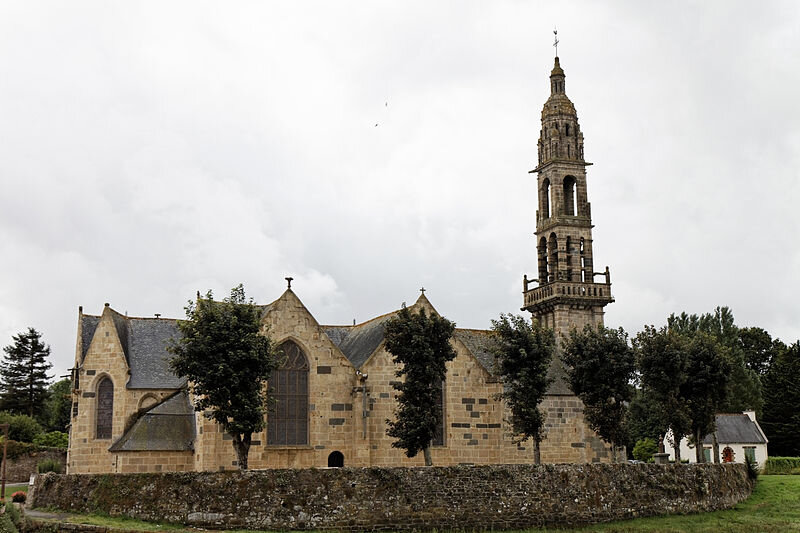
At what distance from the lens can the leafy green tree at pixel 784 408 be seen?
79.5 metres

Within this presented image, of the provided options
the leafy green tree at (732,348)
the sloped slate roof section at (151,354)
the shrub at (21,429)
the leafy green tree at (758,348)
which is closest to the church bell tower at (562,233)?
Answer: the leafy green tree at (732,348)

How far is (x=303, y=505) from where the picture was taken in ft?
109

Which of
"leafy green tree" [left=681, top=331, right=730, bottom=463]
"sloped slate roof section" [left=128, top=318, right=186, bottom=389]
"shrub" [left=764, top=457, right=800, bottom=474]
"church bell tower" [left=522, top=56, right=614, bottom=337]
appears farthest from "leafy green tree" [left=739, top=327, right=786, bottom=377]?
"sloped slate roof section" [left=128, top=318, right=186, bottom=389]

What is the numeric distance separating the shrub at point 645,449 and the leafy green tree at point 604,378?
3123cm

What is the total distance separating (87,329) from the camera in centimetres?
5097

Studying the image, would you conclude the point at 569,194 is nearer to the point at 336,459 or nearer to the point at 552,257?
the point at 552,257

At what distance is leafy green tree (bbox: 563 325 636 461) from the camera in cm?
4619

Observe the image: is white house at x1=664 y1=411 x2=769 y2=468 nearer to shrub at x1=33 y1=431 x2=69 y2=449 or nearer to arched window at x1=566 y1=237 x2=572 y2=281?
arched window at x1=566 y1=237 x2=572 y2=281

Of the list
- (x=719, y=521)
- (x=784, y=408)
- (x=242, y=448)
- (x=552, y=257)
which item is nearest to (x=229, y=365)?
(x=242, y=448)

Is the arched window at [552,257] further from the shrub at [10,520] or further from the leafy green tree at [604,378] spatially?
the shrub at [10,520]

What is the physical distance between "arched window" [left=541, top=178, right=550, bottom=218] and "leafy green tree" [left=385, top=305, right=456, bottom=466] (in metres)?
25.6

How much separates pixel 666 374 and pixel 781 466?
21.1m

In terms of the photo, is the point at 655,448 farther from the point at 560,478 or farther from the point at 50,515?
the point at 50,515

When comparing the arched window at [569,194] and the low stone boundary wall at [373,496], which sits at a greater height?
the arched window at [569,194]
